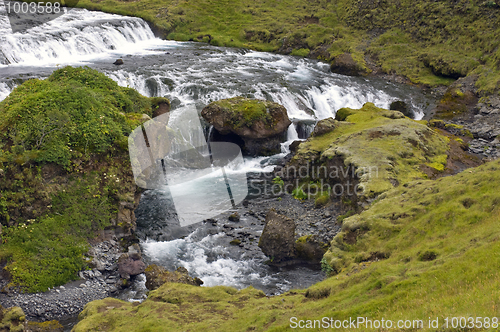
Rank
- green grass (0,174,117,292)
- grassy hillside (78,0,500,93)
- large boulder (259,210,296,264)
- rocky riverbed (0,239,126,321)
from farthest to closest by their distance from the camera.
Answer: grassy hillside (78,0,500,93)
large boulder (259,210,296,264)
green grass (0,174,117,292)
rocky riverbed (0,239,126,321)

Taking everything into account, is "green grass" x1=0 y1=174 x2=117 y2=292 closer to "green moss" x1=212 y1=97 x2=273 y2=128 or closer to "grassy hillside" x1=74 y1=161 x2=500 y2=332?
"grassy hillside" x1=74 y1=161 x2=500 y2=332

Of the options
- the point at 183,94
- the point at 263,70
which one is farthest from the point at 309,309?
the point at 263,70

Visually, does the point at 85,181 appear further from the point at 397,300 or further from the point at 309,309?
the point at 397,300

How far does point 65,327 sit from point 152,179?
11293 mm

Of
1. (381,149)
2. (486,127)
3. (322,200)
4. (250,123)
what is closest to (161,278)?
(322,200)

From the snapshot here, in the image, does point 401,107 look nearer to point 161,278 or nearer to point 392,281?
point 161,278

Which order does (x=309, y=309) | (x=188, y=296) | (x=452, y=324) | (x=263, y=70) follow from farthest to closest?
(x=263, y=70) < (x=188, y=296) < (x=309, y=309) < (x=452, y=324)

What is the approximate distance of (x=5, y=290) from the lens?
13.6 m

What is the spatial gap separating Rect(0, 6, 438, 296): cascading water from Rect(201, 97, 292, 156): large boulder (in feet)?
3.72

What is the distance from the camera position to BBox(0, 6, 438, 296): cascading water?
695 inches

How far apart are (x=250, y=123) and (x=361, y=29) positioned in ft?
116

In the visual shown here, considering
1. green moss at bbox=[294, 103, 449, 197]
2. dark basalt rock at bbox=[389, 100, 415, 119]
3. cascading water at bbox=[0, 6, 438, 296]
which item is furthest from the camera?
dark basalt rock at bbox=[389, 100, 415, 119]

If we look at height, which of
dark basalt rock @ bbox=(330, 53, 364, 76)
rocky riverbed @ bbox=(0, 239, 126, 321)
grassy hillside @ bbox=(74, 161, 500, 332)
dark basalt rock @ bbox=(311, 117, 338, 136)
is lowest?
rocky riverbed @ bbox=(0, 239, 126, 321)

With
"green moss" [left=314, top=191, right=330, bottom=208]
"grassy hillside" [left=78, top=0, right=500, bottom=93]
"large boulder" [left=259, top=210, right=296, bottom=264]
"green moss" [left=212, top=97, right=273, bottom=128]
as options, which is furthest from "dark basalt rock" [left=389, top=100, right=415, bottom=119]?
"large boulder" [left=259, top=210, right=296, bottom=264]
